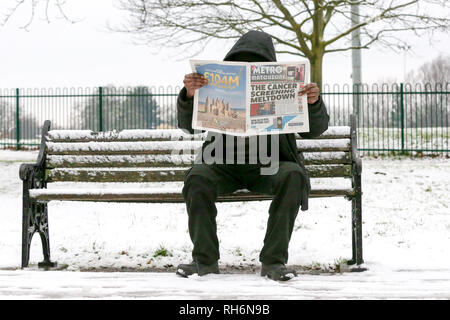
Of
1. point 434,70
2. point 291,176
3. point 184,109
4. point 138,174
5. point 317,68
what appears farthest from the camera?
point 434,70

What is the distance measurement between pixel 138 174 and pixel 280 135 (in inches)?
51.9

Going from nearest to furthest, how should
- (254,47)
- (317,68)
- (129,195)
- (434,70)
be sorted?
1. (254,47)
2. (129,195)
3. (317,68)
4. (434,70)

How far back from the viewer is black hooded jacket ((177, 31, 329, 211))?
3141mm

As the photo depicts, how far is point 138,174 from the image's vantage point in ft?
13.0

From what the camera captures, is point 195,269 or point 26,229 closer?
point 195,269

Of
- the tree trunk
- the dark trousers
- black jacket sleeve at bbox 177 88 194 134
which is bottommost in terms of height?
the dark trousers

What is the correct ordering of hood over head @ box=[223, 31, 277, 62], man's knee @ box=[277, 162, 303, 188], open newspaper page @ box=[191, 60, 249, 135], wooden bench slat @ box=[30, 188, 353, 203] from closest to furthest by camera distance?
man's knee @ box=[277, 162, 303, 188] < open newspaper page @ box=[191, 60, 249, 135] < hood over head @ box=[223, 31, 277, 62] < wooden bench slat @ box=[30, 188, 353, 203]

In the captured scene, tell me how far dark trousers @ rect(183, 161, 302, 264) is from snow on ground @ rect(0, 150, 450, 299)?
17 cm

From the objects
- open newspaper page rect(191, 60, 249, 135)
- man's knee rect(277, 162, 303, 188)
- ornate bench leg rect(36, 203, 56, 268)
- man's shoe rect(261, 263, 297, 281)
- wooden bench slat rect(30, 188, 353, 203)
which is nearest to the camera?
man's shoe rect(261, 263, 297, 281)

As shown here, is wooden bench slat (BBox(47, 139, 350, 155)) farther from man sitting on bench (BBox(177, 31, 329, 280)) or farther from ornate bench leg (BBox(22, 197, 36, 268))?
man sitting on bench (BBox(177, 31, 329, 280))

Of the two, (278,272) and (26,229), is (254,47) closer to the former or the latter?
(278,272)

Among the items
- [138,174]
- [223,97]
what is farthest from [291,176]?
[138,174]

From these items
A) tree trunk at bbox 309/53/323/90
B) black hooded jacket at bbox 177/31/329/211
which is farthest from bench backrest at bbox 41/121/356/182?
tree trunk at bbox 309/53/323/90
